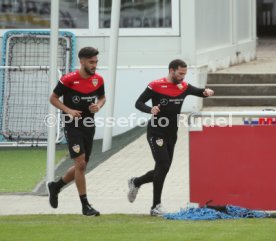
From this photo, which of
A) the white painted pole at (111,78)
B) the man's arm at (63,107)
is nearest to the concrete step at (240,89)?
the white painted pole at (111,78)

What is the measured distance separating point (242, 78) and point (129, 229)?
12.9 m

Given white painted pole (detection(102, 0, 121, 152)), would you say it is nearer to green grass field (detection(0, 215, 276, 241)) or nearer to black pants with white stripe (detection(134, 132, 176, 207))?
black pants with white stripe (detection(134, 132, 176, 207))

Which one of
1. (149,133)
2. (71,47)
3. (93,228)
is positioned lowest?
(93,228)

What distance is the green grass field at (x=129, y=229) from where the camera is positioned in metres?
10.8

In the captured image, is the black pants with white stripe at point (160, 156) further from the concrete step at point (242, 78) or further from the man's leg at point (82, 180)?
the concrete step at point (242, 78)

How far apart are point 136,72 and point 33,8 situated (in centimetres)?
268

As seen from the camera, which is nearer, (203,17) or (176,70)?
(176,70)

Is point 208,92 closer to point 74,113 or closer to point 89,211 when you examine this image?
point 74,113

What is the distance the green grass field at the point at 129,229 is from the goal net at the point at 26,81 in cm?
926

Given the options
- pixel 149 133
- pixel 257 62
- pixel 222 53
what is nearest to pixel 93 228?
pixel 149 133

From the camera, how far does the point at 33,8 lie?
2277cm

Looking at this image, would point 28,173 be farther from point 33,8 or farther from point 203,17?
point 203,17

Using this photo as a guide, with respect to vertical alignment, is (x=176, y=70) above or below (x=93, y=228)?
above

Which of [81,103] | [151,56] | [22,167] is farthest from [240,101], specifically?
[81,103]
